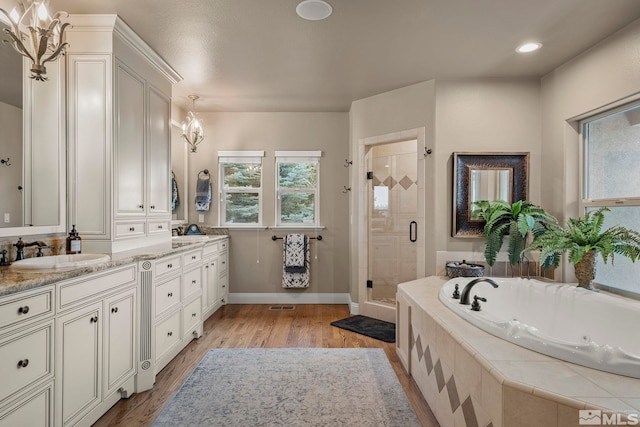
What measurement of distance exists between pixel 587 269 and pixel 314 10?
2.61 meters

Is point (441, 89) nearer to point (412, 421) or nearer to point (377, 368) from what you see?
point (377, 368)

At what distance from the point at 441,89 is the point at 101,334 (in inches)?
130

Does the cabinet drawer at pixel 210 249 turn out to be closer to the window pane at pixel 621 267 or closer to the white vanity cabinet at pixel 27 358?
the white vanity cabinet at pixel 27 358

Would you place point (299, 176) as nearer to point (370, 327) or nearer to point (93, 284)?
point (370, 327)

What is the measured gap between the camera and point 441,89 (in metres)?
3.17

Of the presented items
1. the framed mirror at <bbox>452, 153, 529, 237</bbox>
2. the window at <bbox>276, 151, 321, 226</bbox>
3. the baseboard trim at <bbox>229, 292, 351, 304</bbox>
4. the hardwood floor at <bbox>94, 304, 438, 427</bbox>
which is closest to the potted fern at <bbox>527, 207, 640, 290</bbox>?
the framed mirror at <bbox>452, 153, 529, 237</bbox>

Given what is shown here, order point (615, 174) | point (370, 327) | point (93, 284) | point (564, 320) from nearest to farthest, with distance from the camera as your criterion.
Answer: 1. point (93, 284)
2. point (564, 320)
3. point (615, 174)
4. point (370, 327)

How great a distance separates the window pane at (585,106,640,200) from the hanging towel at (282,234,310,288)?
289cm

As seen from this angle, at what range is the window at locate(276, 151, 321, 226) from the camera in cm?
436

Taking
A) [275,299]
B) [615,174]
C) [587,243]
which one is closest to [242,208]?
[275,299]

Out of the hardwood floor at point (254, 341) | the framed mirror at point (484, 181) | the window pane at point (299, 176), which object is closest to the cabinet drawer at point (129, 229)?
the hardwood floor at point (254, 341)

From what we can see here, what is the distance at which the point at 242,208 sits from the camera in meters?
4.38

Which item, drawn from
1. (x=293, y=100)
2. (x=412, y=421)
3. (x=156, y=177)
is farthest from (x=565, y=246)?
(x=156, y=177)

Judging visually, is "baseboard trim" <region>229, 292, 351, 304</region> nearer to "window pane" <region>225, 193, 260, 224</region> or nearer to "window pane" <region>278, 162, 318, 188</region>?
"window pane" <region>225, 193, 260, 224</region>
